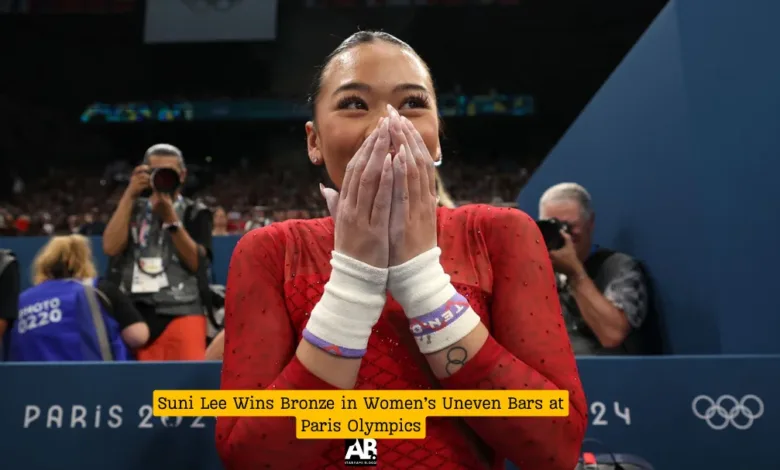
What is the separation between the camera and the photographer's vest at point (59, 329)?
1.81m

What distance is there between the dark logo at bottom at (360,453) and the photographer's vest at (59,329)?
4.58ft

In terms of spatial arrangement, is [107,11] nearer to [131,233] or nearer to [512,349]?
[131,233]

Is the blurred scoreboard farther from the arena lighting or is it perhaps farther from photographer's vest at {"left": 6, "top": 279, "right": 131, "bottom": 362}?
photographer's vest at {"left": 6, "top": 279, "right": 131, "bottom": 362}

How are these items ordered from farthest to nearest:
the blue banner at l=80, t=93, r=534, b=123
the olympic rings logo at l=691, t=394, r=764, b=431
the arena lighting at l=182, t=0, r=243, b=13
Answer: the blue banner at l=80, t=93, r=534, b=123 < the arena lighting at l=182, t=0, r=243, b=13 < the olympic rings logo at l=691, t=394, r=764, b=431

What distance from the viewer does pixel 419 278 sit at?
66 cm

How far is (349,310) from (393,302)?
0.34 ft

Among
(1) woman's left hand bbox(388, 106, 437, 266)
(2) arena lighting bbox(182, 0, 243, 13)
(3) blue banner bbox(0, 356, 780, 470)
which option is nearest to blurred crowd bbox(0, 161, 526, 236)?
(2) arena lighting bbox(182, 0, 243, 13)

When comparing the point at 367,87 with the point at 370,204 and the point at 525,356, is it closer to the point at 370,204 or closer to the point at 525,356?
the point at 370,204

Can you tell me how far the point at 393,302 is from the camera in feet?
2.46

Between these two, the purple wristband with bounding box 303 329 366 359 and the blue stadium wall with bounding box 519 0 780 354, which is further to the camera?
the blue stadium wall with bounding box 519 0 780 354

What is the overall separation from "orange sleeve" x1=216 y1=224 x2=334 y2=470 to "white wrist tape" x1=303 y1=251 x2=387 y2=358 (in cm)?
4

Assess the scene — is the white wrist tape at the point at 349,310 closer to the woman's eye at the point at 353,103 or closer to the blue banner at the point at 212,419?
the woman's eye at the point at 353,103

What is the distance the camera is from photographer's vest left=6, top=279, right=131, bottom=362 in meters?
1.81

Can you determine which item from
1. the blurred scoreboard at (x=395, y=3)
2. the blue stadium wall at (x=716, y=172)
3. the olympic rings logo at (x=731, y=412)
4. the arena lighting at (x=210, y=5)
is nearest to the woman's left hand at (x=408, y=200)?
the olympic rings logo at (x=731, y=412)
